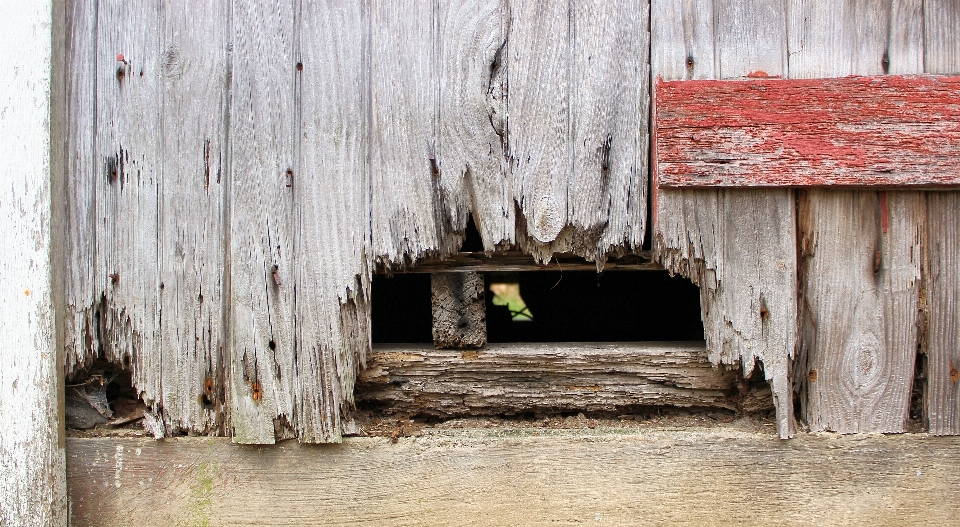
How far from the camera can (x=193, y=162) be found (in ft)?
5.14

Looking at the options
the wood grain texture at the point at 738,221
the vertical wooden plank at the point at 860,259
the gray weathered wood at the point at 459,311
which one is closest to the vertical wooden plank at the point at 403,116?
the gray weathered wood at the point at 459,311

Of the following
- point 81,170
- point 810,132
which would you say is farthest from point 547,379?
point 81,170

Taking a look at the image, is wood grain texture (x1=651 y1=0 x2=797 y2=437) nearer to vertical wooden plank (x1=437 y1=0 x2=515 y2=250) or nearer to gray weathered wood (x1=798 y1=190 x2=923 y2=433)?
gray weathered wood (x1=798 y1=190 x2=923 y2=433)

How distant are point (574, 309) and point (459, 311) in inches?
49.0

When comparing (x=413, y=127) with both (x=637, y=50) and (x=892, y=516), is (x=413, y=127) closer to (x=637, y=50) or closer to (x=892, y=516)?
→ (x=637, y=50)

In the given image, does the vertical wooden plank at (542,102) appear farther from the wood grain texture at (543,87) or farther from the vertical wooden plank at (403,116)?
the vertical wooden plank at (403,116)

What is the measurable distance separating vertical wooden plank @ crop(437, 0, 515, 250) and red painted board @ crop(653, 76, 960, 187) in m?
0.37

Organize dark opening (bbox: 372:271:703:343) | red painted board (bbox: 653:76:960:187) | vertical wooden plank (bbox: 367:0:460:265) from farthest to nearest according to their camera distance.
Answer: dark opening (bbox: 372:271:703:343) < vertical wooden plank (bbox: 367:0:460:265) < red painted board (bbox: 653:76:960:187)

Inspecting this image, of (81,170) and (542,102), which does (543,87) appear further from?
(81,170)

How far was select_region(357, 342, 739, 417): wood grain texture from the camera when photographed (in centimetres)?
161

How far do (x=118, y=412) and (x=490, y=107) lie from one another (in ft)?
A: 3.97

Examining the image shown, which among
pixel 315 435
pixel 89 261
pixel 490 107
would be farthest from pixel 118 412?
pixel 490 107

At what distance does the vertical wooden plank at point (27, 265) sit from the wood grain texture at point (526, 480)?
100 millimetres

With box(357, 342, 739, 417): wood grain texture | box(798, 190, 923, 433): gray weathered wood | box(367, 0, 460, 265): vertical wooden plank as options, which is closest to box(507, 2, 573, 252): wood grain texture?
box(367, 0, 460, 265): vertical wooden plank
